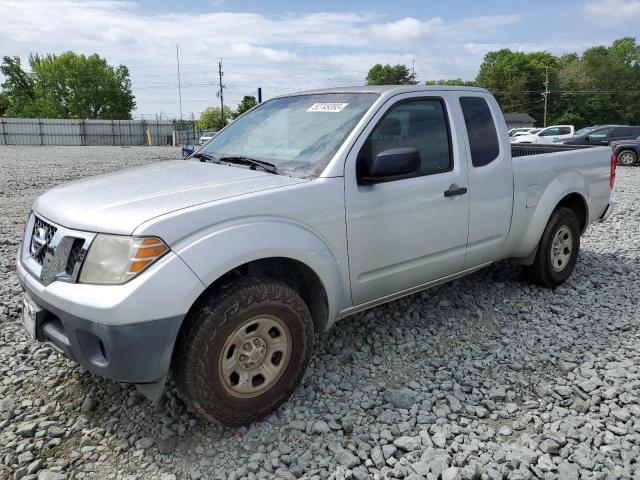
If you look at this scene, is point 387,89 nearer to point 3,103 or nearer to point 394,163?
point 394,163

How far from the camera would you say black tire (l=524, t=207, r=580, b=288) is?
475cm

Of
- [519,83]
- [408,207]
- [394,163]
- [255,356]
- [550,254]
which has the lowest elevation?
[255,356]

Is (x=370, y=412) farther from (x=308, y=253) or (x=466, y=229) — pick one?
(x=466, y=229)

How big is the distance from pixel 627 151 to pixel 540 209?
1738 centimetres

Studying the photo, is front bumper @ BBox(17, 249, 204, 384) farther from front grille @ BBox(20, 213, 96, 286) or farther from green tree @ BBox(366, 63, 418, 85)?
green tree @ BBox(366, 63, 418, 85)

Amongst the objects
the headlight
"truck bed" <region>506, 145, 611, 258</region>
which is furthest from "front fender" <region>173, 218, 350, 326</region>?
"truck bed" <region>506, 145, 611, 258</region>

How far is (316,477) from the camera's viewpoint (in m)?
2.50

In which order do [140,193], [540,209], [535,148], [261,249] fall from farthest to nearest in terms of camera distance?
1. [535,148]
2. [540,209]
3. [140,193]
4. [261,249]

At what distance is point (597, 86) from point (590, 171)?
3455 inches

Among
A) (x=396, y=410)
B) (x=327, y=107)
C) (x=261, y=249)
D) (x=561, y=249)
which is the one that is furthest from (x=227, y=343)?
(x=561, y=249)

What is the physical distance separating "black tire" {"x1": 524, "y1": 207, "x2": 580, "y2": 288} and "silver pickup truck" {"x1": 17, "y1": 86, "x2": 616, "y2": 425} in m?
0.30

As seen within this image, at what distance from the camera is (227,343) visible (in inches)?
104

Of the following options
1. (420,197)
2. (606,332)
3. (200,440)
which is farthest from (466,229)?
(200,440)

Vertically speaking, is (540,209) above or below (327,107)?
below
